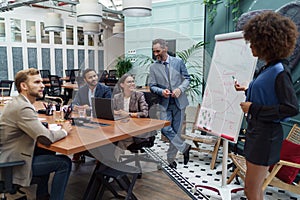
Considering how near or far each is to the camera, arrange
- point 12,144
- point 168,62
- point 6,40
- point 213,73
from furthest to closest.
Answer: point 6,40, point 168,62, point 213,73, point 12,144

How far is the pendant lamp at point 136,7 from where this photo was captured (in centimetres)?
388

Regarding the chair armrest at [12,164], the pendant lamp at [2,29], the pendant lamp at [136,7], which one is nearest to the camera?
the chair armrest at [12,164]

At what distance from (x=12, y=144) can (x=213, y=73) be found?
6.42 feet

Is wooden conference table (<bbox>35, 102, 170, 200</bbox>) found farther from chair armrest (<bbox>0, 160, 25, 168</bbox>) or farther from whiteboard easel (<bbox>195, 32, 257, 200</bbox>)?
whiteboard easel (<bbox>195, 32, 257, 200</bbox>)

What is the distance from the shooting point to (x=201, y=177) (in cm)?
319

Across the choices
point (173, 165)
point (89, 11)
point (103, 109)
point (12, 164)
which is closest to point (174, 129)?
point (173, 165)

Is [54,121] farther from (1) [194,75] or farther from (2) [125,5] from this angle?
(1) [194,75]

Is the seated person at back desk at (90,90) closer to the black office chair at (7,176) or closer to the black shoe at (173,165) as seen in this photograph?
the black shoe at (173,165)

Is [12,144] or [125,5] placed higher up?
[125,5]

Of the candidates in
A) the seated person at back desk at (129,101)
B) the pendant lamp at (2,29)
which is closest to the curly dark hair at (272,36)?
the seated person at back desk at (129,101)

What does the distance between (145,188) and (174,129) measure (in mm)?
933

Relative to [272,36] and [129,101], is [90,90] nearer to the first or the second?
[129,101]

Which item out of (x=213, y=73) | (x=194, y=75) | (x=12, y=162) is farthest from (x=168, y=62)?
(x=12, y=162)

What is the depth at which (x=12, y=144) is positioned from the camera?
2008mm
